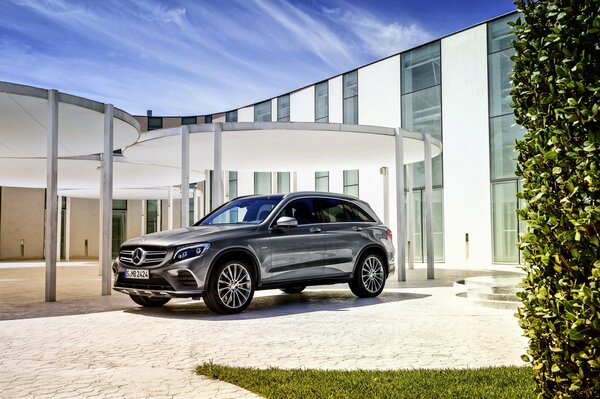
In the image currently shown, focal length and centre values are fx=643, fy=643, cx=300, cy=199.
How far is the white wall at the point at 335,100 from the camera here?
102 feet

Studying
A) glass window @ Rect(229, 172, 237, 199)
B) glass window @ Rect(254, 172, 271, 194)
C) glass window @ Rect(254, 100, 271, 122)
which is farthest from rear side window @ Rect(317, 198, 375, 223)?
glass window @ Rect(229, 172, 237, 199)

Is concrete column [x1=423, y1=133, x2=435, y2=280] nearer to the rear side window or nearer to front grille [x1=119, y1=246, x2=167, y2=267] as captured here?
the rear side window

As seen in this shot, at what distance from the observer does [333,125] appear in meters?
13.7

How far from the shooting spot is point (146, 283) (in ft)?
30.8

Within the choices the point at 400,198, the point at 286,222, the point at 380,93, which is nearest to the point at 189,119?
the point at 380,93

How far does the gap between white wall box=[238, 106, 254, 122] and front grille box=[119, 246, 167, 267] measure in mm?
28770

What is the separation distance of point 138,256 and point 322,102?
2412cm

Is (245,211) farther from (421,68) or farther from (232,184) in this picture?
(232,184)

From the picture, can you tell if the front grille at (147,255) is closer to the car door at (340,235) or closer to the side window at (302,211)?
the side window at (302,211)

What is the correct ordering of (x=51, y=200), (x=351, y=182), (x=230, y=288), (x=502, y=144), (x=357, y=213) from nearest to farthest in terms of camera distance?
(x=230, y=288) < (x=51, y=200) < (x=357, y=213) < (x=502, y=144) < (x=351, y=182)

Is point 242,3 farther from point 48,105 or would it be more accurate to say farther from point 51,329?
point 51,329

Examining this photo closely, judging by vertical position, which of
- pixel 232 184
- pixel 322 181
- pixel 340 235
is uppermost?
pixel 232 184

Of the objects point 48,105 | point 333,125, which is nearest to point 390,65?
point 333,125

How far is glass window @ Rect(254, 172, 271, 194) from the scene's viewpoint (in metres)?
36.8
